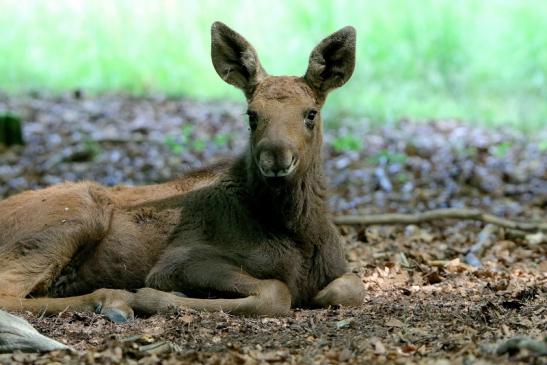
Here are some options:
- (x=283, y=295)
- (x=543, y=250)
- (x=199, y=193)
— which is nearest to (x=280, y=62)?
(x=543, y=250)

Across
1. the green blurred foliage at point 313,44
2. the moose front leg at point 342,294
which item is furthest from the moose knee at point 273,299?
the green blurred foliage at point 313,44

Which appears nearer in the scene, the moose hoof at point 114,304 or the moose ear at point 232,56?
the moose hoof at point 114,304

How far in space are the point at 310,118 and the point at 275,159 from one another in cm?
87

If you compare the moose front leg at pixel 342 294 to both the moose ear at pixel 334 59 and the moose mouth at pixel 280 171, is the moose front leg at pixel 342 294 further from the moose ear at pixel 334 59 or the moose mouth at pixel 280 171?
the moose ear at pixel 334 59

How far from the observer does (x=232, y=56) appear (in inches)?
376

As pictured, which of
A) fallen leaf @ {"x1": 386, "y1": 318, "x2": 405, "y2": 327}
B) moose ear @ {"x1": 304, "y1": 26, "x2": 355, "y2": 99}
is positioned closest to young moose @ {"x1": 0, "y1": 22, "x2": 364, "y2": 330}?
moose ear @ {"x1": 304, "y1": 26, "x2": 355, "y2": 99}

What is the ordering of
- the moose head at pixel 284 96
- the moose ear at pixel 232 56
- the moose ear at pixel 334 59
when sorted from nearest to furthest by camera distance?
the moose head at pixel 284 96
the moose ear at pixel 334 59
the moose ear at pixel 232 56

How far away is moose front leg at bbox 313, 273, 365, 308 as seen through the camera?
869cm

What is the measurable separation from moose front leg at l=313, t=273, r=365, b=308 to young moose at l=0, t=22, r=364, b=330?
0.01 m

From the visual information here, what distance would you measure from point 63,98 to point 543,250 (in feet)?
44.1

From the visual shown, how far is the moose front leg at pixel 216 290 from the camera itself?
8258 millimetres

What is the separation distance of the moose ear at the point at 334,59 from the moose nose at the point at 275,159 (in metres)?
1.26

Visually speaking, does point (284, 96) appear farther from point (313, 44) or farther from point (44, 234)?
point (313, 44)

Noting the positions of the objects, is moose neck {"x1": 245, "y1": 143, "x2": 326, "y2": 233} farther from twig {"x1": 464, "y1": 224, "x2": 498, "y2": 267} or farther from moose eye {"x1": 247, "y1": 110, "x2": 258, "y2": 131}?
twig {"x1": 464, "y1": 224, "x2": 498, "y2": 267}
